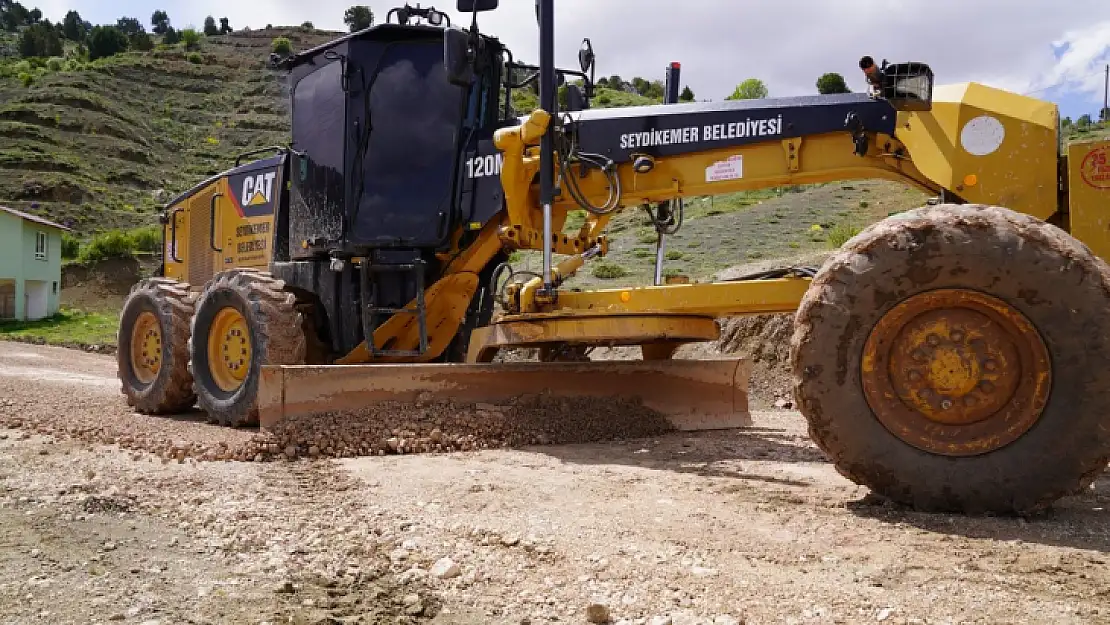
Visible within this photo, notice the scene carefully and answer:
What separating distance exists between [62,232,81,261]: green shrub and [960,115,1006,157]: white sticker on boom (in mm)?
43965

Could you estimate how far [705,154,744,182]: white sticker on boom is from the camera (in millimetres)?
6109

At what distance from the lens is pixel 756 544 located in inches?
130

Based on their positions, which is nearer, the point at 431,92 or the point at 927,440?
the point at 927,440

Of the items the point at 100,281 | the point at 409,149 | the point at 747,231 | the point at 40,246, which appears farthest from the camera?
the point at 100,281

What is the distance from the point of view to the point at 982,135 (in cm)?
482

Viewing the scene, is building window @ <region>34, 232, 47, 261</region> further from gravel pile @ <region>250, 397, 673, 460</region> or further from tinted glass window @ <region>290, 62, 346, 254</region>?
gravel pile @ <region>250, 397, 673, 460</region>

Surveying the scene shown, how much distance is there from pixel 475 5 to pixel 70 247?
42.4m

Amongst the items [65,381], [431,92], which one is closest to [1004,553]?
[431,92]

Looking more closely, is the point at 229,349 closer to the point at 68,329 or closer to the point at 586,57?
the point at 586,57

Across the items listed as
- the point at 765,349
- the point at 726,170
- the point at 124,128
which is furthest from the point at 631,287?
the point at 124,128

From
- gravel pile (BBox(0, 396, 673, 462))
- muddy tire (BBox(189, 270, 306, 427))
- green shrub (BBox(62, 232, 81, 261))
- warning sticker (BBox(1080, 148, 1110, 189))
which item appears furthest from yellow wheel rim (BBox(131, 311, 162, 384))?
green shrub (BBox(62, 232, 81, 261))

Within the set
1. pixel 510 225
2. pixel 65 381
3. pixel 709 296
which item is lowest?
pixel 65 381

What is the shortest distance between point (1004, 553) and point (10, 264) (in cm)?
3927

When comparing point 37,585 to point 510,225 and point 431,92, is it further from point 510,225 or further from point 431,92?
point 431,92
